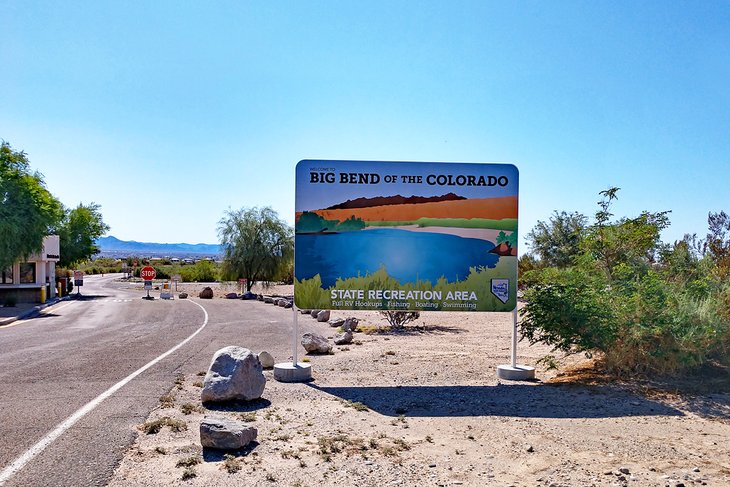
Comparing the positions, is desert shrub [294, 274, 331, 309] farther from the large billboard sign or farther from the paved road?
the paved road

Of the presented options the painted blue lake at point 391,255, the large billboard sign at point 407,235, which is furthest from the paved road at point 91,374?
the large billboard sign at point 407,235

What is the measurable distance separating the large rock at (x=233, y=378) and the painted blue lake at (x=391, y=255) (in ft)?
7.55

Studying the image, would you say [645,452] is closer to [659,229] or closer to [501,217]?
[501,217]

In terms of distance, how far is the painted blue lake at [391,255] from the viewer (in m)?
10.5

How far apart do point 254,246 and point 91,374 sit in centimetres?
3485

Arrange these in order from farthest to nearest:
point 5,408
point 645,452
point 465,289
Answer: point 465,289
point 5,408
point 645,452

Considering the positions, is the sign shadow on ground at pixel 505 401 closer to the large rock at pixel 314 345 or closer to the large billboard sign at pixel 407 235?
the large billboard sign at pixel 407 235

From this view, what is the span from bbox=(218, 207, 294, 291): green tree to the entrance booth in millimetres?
11987

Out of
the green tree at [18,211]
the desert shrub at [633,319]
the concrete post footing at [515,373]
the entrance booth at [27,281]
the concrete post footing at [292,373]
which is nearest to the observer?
the desert shrub at [633,319]

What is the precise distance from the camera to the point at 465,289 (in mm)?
10578

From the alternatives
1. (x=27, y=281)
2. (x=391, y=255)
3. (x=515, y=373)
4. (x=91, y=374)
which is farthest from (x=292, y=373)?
(x=27, y=281)

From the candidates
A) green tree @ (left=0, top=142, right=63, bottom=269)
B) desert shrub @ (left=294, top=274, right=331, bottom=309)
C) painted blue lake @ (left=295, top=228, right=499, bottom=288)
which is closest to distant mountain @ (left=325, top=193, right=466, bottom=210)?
painted blue lake @ (left=295, top=228, right=499, bottom=288)

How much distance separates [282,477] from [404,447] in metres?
1.44

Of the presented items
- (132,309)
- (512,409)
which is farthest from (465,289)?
(132,309)
